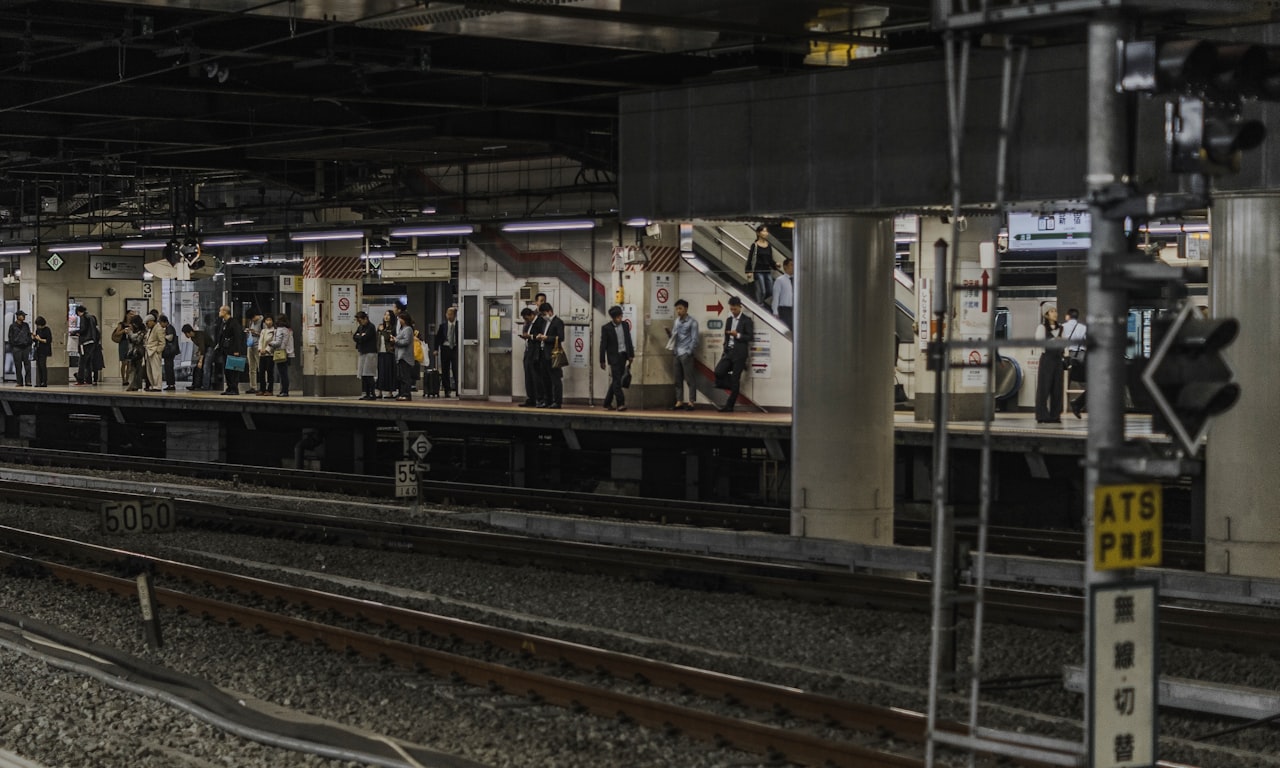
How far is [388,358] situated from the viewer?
109 ft

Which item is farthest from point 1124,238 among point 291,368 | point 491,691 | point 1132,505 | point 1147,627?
point 291,368

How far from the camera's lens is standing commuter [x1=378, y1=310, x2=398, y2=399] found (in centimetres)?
3297

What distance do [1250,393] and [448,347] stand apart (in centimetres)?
2066

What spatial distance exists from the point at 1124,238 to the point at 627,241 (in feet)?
74.5

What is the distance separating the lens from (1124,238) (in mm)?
5785

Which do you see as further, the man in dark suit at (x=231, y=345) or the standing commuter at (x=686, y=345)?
the man in dark suit at (x=231, y=345)

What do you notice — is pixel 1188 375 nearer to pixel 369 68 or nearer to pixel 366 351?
pixel 369 68

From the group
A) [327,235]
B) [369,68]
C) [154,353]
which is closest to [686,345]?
[327,235]

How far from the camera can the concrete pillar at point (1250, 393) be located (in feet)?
48.3

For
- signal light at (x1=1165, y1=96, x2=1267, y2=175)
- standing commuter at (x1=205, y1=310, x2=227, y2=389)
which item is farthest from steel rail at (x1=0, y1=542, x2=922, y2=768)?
A: standing commuter at (x1=205, y1=310, x2=227, y2=389)

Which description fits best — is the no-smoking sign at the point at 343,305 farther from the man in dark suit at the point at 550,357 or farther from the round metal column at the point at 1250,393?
the round metal column at the point at 1250,393

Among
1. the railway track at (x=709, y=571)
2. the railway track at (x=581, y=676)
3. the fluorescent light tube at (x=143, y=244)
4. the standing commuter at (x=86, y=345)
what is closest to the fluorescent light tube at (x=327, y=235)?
the fluorescent light tube at (x=143, y=244)

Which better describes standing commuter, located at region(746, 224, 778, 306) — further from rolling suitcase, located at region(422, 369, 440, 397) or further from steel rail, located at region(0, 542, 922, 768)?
steel rail, located at region(0, 542, 922, 768)

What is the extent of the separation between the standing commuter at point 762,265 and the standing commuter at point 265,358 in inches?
480
